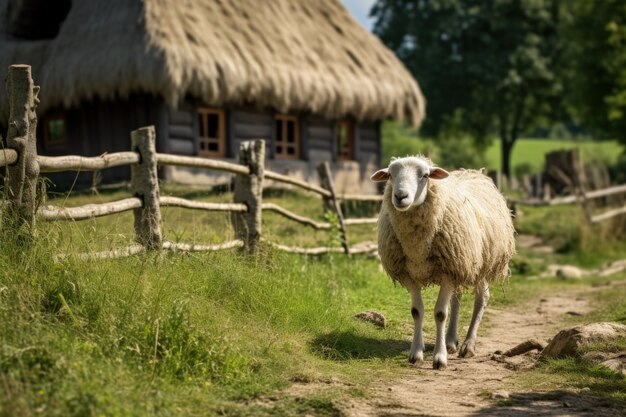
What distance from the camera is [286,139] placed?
1875 cm

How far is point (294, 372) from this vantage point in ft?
16.5

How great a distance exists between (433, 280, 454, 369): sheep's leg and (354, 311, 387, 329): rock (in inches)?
39.9

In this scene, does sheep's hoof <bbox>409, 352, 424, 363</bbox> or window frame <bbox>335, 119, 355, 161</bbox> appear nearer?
sheep's hoof <bbox>409, 352, 424, 363</bbox>

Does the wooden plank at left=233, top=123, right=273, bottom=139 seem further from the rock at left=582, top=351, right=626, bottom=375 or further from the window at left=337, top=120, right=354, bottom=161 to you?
the rock at left=582, top=351, right=626, bottom=375

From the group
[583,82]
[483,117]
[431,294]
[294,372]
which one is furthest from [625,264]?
[483,117]

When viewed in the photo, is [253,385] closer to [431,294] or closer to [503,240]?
[503,240]

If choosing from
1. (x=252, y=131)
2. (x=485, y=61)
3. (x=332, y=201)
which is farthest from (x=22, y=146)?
(x=485, y=61)

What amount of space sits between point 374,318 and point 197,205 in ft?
6.16

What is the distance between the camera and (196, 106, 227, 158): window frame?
1675cm

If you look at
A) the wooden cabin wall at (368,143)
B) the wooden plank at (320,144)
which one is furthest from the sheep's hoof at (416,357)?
the wooden cabin wall at (368,143)

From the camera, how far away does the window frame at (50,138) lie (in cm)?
1719

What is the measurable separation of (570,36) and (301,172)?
14.2 m

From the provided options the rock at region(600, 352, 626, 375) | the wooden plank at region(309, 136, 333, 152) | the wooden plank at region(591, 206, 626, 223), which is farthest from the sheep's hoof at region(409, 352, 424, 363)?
the wooden plank at region(309, 136, 333, 152)

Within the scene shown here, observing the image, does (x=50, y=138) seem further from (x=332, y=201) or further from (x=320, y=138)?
(x=332, y=201)
